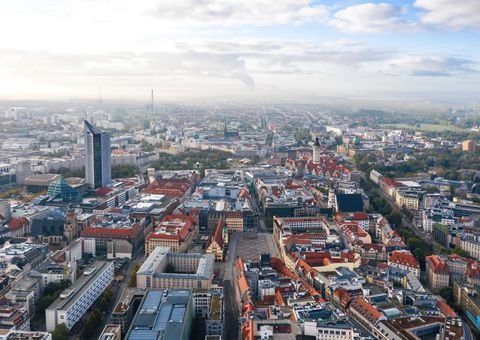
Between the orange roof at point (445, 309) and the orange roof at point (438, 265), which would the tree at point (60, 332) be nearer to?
the orange roof at point (445, 309)

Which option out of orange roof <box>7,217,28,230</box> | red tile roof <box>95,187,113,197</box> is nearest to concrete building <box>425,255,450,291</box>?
orange roof <box>7,217,28,230</box>

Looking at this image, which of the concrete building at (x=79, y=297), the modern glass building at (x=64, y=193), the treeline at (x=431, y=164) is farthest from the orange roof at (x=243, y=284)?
the treeline at (x=431, y=164)

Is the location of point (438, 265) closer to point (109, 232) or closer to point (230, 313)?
point (230, 313)

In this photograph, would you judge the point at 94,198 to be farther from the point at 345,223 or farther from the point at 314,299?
the point at 314,299

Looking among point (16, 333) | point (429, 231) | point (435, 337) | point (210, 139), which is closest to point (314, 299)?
point (435, 337)

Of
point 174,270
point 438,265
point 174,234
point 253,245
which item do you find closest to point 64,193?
point 174,234

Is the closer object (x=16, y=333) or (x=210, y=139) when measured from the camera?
(x=16, y=333)
